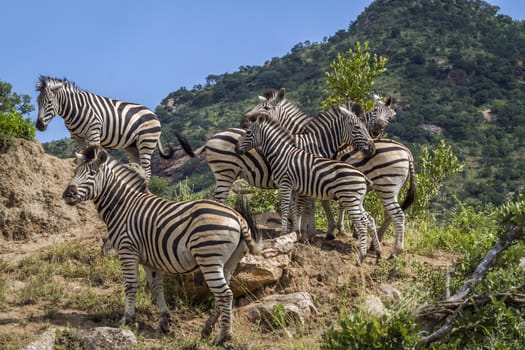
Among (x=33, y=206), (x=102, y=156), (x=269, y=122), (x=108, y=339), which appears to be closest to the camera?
(x=108, y=339)

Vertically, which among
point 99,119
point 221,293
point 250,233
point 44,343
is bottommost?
point 44,343

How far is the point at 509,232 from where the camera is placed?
338 inches

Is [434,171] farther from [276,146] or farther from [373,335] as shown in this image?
[373,335]

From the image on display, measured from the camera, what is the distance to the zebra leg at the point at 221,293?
30.2ft

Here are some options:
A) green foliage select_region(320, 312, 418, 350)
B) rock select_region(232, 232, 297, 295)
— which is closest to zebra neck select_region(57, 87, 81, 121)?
rock select_region(232, 232, 297, 295)

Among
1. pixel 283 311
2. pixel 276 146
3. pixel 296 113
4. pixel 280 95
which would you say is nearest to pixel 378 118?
pixel 296 113

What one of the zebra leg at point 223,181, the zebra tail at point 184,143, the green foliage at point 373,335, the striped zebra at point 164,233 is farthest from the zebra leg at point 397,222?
the green foliage at point 373,335

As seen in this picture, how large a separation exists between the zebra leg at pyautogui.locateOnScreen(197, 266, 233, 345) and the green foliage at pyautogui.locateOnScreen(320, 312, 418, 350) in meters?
2.20

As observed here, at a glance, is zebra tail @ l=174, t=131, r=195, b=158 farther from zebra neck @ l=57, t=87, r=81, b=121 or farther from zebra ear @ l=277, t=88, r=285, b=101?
zebra ear @ l=277, t=88, r=285, b=101

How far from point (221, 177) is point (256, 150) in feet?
2.72

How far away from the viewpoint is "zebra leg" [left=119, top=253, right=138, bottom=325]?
993cm

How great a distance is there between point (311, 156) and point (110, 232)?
368 cm

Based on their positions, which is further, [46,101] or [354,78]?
[354,78]

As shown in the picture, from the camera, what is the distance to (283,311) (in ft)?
32.7
